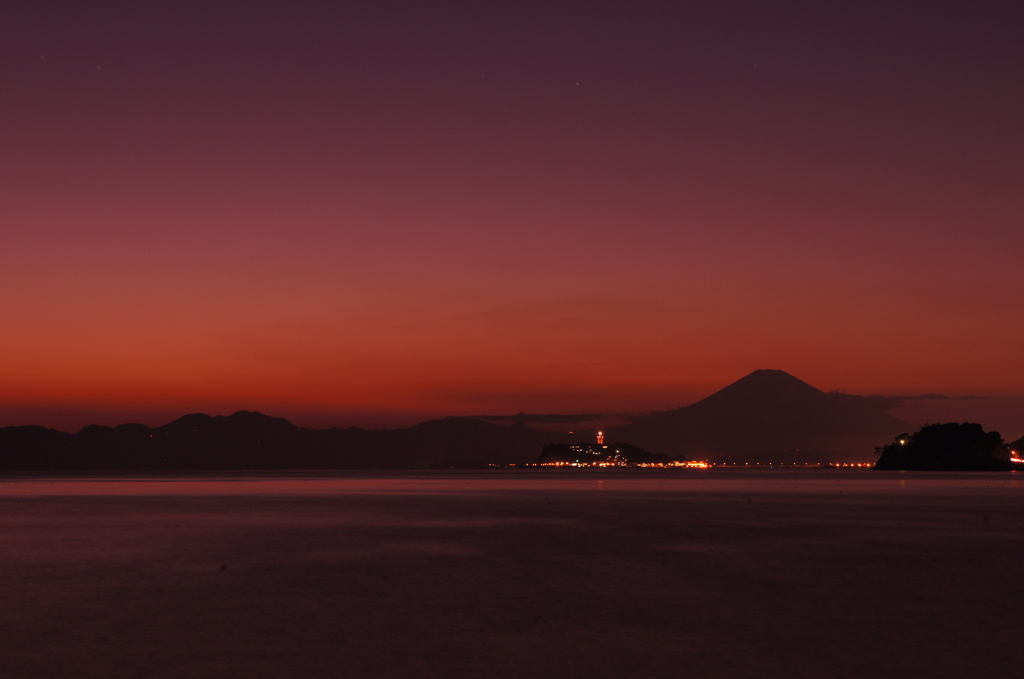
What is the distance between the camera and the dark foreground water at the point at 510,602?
49.8ft

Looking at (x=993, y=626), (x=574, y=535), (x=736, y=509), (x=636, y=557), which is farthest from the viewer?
(x=736, y=509)

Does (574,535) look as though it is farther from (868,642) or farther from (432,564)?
(868,642)

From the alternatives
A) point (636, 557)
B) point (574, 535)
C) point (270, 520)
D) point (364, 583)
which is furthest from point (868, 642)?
point (270, 520)

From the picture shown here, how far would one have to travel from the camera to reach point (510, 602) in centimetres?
2114

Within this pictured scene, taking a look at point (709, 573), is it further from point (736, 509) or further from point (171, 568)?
point (736, 509)

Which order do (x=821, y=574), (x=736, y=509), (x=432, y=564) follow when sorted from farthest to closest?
1. (x=736, y=509)
2. (x=432, y=564)
3. (x=821, y=574)

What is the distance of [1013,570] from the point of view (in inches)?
1061

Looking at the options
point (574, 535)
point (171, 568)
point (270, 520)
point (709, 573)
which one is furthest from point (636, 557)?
point (270, 520)

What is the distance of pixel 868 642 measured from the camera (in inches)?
655

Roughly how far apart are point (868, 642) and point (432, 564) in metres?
14.1

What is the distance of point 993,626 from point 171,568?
1944 centimetres

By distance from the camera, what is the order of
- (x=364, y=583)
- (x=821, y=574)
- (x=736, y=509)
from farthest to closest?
1. (x=736, y=509)
2. (x=821, y=574)
3. (x=364, y=583)

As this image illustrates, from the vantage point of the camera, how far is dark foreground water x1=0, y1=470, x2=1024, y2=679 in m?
15.2

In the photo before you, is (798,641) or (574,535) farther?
(574,535)
